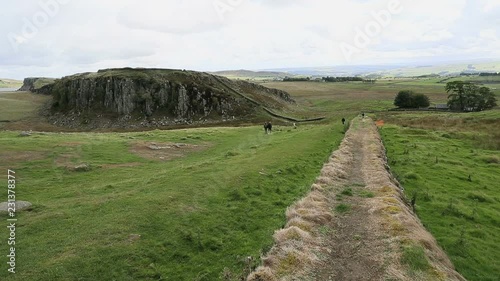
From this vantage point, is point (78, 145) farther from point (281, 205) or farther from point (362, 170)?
point (362, 170)

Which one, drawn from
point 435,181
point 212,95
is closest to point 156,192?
point 435,181

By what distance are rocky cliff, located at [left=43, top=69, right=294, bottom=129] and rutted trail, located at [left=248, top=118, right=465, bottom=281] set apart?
90550mm

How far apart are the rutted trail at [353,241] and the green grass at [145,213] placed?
1.51m

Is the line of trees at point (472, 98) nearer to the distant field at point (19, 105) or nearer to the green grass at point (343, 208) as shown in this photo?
the green grass at point (343, 208)

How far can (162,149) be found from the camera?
1889 inches

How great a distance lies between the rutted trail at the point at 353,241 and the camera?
16203 millimetres

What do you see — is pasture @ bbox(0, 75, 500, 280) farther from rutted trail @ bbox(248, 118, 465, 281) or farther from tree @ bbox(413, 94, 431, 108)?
tree @ bbox(413, 94, 431, 108)

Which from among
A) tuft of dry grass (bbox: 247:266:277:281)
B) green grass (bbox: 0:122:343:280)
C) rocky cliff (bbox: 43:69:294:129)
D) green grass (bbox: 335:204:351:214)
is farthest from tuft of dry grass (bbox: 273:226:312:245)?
rocky cliff (bbox: 43:69:294:129)

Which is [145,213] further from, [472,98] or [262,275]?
[472,98]

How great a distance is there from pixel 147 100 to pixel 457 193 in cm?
10253

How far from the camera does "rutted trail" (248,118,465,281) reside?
638 inches

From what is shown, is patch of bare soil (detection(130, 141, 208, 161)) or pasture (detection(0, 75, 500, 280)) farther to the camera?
patch of bare soil (detection(130, 141, 208, 161))

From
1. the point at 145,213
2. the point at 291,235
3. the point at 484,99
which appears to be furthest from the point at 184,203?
the point at 484,99

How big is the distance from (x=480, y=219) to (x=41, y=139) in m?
49.6
